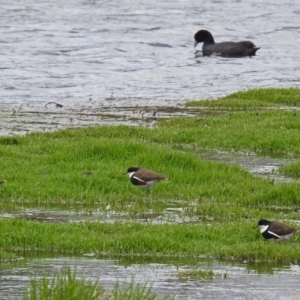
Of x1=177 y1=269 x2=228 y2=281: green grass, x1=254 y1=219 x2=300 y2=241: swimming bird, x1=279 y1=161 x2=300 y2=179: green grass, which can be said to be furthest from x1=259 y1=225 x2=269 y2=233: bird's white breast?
x1=279 y1=161 x2=300 y2=179: green grass

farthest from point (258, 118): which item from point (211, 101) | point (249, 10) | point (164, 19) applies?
point (249, 10)

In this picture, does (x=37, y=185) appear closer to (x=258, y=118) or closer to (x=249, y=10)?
(x=258, y=118)

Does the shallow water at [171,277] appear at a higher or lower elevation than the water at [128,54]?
higher

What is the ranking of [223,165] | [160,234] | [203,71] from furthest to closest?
[203,71] → [223,165] → [160,234]

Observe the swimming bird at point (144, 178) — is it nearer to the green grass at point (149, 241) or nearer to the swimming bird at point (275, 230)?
the green grass at point (149, 241)

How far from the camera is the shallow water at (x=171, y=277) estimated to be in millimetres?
8695

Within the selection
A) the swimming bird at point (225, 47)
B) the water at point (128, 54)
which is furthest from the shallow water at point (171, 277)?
the swimming bird at point (225, 47)

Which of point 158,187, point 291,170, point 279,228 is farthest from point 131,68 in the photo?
point 279,228

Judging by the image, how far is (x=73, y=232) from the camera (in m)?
10.6

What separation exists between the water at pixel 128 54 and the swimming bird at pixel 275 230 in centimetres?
905

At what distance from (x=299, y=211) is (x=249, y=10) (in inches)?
1406

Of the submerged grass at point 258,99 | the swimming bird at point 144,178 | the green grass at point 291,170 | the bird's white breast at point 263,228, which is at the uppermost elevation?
the bird's white breast at point 263,228

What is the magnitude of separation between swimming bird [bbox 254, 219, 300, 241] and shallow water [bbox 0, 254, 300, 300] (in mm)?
579

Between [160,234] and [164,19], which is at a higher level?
[160,234]
